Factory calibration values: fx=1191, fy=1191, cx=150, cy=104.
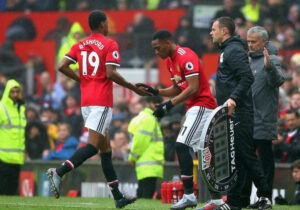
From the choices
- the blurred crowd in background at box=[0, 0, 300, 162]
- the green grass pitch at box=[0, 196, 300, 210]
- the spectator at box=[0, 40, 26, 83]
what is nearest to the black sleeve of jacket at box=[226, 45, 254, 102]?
the green grass pitch at box=[0, 196, 300, 210]

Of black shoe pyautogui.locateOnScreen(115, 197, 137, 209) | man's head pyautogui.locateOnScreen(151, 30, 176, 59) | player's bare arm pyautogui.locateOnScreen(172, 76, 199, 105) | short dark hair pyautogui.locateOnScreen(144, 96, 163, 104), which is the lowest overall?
black shoe pyautogui.locateOnScreen(115, 197, 137, 209)

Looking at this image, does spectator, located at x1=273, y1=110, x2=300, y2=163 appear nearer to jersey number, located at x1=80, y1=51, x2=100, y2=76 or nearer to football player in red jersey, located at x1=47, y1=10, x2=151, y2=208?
football player in red jersey, located at x1=47, y1=10, x2=151, y2=208

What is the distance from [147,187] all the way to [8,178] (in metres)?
2.35

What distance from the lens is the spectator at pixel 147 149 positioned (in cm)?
1866

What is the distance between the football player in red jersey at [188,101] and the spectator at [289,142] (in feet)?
13.7

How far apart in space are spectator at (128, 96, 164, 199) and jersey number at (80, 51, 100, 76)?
432 centimetres

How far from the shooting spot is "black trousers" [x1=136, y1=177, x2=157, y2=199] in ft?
61.6

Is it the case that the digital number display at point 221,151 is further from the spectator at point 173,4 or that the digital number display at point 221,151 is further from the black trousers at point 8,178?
the spectator at point 173,4

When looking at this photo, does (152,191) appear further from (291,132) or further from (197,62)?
(197,62)

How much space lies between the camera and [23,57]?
88.7ft

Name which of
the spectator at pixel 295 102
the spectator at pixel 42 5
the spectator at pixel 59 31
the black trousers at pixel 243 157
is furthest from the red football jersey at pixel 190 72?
the spectator at pixel 42 5

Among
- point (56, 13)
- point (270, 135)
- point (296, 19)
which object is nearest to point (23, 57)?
point (56, 13)

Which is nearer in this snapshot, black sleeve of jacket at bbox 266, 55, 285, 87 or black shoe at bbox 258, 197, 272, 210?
black shoe at bbox 258, 197, 272, 210

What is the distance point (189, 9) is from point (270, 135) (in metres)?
10.9
